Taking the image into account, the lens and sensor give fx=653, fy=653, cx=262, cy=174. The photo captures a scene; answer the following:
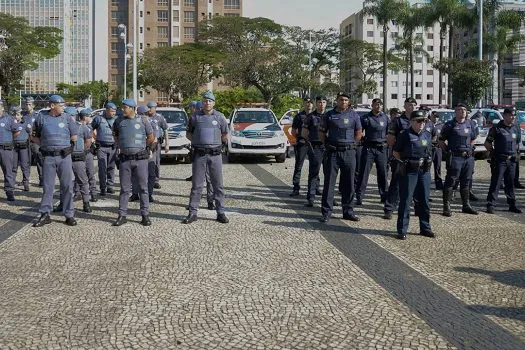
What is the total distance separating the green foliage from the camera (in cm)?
8312

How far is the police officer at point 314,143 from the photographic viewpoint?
11398 millimetres

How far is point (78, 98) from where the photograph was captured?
3290 inches

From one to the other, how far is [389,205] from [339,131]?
1435 mm

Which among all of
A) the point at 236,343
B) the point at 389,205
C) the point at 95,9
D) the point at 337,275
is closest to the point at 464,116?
the point at 389,205

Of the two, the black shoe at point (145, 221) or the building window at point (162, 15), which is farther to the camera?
the building window at point (162, 15)

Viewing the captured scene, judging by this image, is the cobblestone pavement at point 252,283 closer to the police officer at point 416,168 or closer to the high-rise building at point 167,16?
the police officer at point 416,168

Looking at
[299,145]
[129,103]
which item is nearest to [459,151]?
[299,145]

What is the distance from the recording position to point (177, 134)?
64.0 ft

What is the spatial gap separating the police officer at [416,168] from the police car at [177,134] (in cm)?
1070

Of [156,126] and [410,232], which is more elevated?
[156,126]

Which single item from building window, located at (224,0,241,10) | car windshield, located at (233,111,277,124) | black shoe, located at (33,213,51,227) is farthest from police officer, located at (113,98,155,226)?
building window, located at (224,0,241,10)

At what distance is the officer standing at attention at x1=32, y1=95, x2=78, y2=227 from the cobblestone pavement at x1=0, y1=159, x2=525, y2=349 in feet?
0.92

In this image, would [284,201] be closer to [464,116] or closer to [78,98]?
[464,116]

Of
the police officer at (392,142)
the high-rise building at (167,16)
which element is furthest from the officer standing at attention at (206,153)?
the high-rise building at (167,16)
